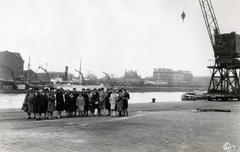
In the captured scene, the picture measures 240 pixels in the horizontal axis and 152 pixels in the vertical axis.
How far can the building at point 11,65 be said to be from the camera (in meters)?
82.9

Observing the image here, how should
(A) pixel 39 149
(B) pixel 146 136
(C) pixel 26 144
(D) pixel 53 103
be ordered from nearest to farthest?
(A) pixel 39 149
(C) pixel 26 144
(B) pixel 146 136
(D) pixel 53 103

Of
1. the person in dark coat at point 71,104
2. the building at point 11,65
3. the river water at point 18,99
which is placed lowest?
the river water at point 18,99

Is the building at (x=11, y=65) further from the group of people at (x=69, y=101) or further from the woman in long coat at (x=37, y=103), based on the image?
the woman in long coat at (x=37, y=103)

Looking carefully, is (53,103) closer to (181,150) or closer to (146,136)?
(146,136)

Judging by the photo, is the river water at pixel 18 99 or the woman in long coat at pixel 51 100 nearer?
the woman in long coat at pixel 51 100

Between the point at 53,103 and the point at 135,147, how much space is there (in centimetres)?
756

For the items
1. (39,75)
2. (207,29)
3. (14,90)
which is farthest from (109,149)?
(39,75)

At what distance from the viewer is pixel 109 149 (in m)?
6.80

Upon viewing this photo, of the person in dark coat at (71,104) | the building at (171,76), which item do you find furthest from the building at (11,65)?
the building at (171,76)

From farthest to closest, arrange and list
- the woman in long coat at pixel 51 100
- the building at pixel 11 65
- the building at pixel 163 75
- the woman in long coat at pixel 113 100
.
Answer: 1. the building at pixel 163 75
2. the building at pixel 11 65
3. the woman in long coat at pixel 113 100
4. the woman in long coat at pixel 51 100

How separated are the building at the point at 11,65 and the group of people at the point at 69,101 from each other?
71.0 metres

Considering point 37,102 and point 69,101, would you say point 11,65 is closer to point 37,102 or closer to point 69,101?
point 69,101

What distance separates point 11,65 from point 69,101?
7914cm

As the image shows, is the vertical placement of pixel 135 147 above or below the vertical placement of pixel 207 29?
below
